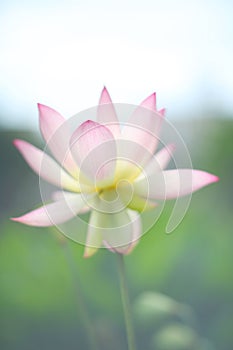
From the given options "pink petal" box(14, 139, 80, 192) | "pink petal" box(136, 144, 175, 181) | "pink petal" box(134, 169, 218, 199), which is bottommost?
"pink petal" box(134, 169, 218, 199)

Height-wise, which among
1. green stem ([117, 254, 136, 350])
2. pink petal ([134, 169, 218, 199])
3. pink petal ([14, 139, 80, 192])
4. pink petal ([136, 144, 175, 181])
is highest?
pink petal ([14, 139, 80, 192])

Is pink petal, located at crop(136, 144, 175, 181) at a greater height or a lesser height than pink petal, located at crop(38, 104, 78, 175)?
lesser

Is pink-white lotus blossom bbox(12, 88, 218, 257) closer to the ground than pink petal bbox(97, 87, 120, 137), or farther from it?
closer to the ground
